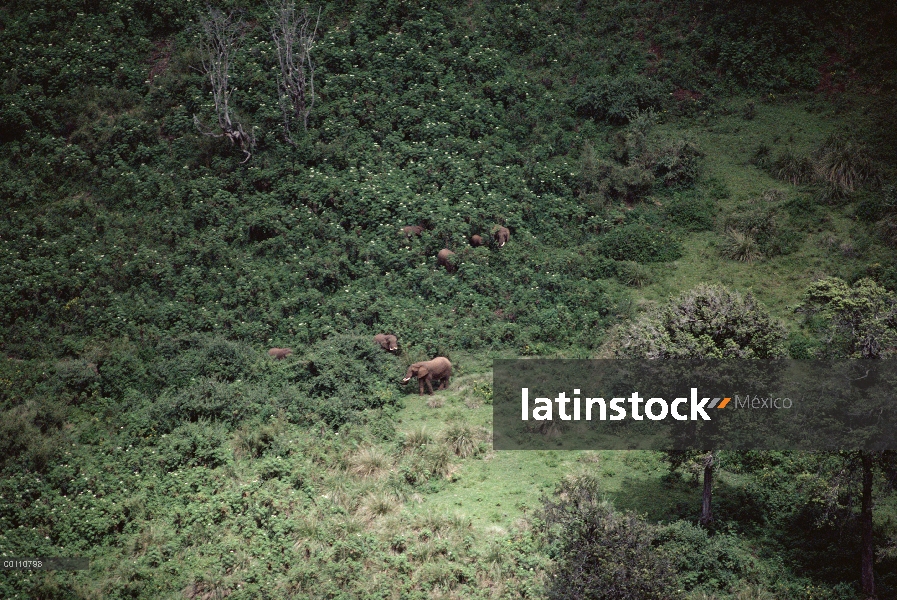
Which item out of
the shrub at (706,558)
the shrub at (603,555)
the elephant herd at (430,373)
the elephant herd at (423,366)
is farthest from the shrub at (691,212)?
the shrub at (603,555)

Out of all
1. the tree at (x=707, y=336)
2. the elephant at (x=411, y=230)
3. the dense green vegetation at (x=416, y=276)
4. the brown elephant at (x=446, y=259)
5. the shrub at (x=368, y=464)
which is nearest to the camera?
the dense green vegetation at (x=416, y=276)

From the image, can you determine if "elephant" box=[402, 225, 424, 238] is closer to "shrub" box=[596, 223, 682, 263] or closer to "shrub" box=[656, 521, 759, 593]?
"shrub" box=[596, 223, 682, 263]

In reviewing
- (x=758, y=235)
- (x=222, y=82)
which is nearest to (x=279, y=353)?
(x=222, y=82)

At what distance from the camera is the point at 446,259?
25422mm

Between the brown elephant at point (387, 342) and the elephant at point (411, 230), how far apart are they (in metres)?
4.29

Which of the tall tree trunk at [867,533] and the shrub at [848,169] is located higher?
the shrub at [848,169]

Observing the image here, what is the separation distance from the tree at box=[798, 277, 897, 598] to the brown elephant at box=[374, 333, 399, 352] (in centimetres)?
1059

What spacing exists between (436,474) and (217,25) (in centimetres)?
1696

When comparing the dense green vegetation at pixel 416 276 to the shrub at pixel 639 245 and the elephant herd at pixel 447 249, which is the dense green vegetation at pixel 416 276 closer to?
the shrub at pixel 639 245

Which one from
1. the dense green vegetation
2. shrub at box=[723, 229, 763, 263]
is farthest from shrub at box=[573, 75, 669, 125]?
shrub at box=[723, 229, 763, 263]

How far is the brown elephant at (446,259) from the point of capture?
25.4 metres

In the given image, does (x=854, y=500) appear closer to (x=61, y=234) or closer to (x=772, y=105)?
(x=772, y=105)

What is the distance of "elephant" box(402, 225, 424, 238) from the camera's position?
2605 centimetres

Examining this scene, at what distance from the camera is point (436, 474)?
18.8m
